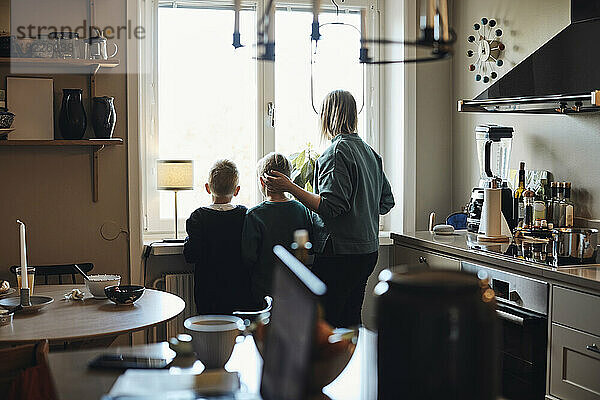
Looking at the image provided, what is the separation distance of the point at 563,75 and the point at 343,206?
1.11 m

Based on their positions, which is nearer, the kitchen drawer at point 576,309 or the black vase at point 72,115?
the kitchen drawer at point 576,309

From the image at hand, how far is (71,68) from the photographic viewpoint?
370 cm

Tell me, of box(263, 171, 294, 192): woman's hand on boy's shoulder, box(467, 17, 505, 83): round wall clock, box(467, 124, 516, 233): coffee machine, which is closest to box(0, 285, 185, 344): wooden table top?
box(263, 171, 294, 192): woman's hand on boy's shoulder

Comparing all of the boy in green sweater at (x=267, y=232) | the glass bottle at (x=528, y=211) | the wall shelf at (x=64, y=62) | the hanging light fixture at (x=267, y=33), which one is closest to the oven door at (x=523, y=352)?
the glass bottle at (x=528, y=211)

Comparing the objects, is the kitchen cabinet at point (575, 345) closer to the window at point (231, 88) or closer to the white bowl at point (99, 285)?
the white bowl at point (99, 285)

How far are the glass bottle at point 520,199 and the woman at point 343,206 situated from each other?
70cm

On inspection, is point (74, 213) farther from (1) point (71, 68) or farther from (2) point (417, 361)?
(2) point (417, 361)

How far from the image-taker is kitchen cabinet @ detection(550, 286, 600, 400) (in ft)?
8.55

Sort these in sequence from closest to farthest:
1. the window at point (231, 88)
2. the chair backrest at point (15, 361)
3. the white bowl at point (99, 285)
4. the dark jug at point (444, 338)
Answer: the dark jug at point (444, 338)
the chair backrest at point (15, 361)
the white bowl at point (99, 285)
the window at point (231, 88)

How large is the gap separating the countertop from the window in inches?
37.9

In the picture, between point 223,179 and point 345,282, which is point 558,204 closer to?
point 345,282

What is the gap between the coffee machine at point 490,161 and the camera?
12.4ft

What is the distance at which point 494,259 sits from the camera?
10.2 ft

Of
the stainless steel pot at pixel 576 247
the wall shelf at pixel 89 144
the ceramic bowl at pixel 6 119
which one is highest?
the ceramic bowl at pixel 6 119
